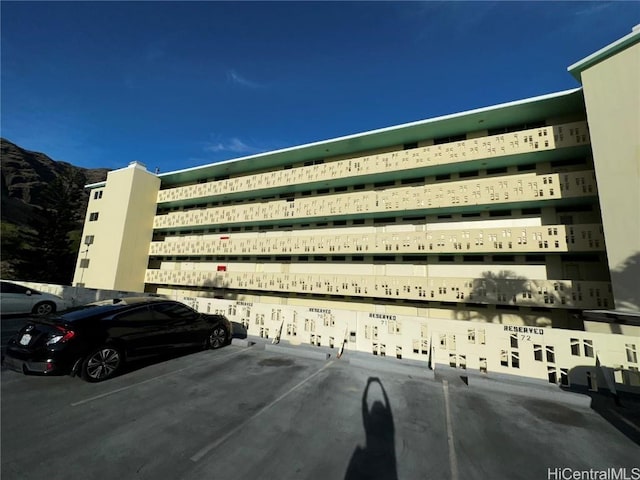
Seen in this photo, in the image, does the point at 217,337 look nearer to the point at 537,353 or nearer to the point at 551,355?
the point at 537,353

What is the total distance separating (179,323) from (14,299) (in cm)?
1225

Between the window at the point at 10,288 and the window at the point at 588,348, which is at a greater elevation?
the window at the point at 10,288

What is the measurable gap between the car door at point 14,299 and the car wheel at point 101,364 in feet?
40.7

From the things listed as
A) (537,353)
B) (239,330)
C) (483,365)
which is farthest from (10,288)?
(537,353)

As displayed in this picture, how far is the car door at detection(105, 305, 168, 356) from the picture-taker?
665cm

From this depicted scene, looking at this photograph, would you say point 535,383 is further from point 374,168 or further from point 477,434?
point 374,168

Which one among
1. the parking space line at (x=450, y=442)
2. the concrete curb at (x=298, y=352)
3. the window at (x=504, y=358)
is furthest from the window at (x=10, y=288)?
the window at (x=504, y=358)

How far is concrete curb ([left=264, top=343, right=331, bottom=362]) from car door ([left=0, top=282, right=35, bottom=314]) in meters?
13.8

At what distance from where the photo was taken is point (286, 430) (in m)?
4.40

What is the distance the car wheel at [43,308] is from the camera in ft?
46.8

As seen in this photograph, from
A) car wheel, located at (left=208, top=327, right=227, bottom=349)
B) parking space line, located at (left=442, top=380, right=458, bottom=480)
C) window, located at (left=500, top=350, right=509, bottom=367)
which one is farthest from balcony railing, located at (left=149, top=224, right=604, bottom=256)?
parking space line, located at (left=442, top=380, right=458, bottom=480)

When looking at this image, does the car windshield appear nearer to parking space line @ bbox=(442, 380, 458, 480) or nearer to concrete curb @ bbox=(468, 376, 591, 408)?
parking space line @ bbox=(442, 380, 458, 480)

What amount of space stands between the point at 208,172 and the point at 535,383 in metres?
25.6

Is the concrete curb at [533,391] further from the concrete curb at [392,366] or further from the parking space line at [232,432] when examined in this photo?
the parking space line at [232,432]
